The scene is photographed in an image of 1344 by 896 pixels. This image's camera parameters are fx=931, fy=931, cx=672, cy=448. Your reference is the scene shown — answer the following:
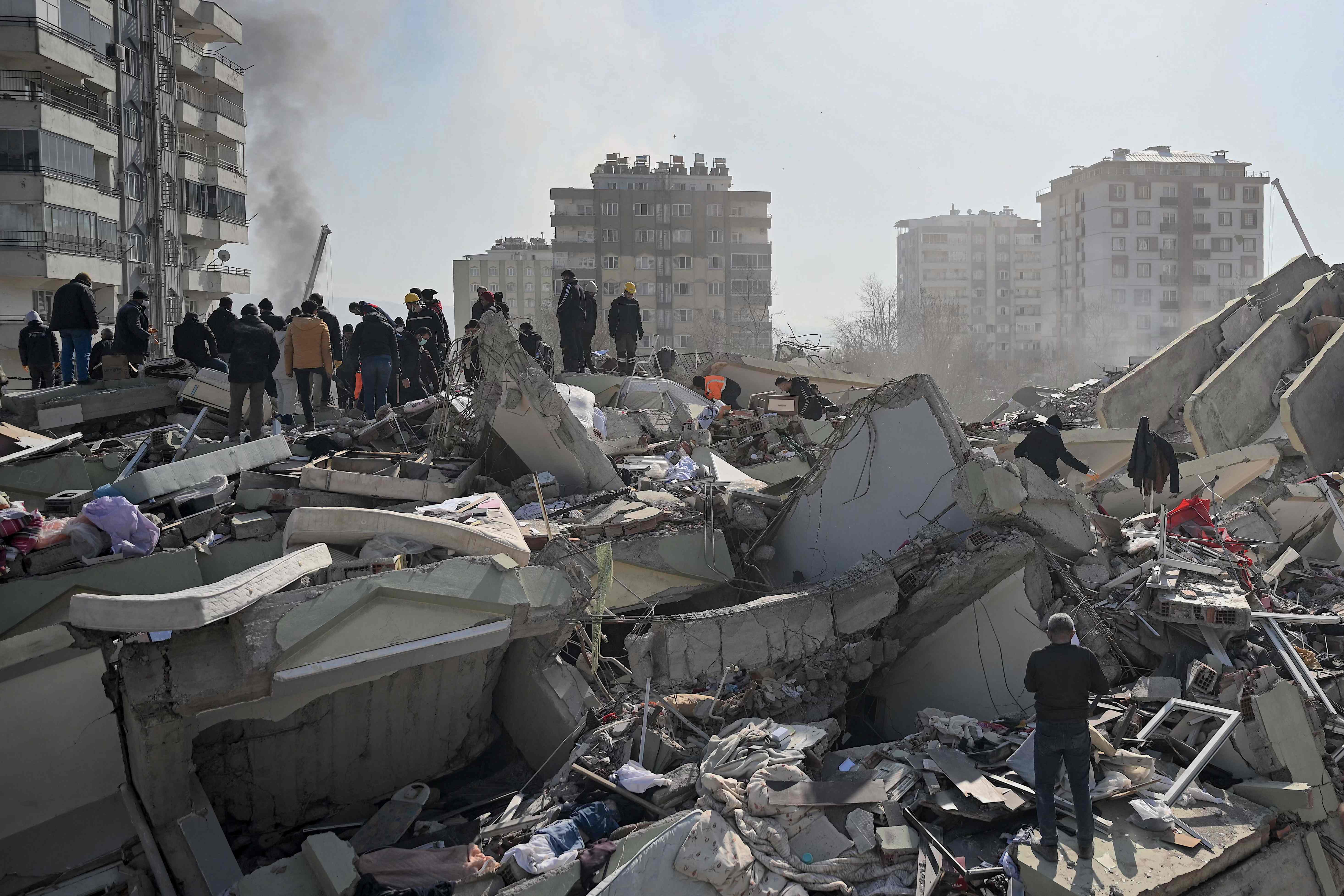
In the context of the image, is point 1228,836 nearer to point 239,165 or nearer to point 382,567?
point 382,567

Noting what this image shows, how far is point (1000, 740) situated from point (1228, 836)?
127 cm

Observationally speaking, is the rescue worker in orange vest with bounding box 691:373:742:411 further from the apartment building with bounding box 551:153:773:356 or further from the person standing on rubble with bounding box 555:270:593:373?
the apartment building with bounding box 551:153:773:356

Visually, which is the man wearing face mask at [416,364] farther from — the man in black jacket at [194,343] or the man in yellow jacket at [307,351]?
the man in black jacket at [194,343]

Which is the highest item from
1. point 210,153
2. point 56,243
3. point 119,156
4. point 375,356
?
point 210,153

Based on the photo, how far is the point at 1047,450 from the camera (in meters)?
9.38

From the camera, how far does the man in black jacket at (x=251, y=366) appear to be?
392 inches

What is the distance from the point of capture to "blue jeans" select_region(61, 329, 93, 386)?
1250 cm

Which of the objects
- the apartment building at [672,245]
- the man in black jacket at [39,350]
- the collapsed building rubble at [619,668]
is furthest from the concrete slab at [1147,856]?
the apartment building at [672,245]

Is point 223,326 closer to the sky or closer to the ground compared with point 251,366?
closer to the sky

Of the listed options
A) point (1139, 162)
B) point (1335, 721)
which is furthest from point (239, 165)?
point (1139, 162)

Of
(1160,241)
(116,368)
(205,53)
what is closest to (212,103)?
(205,53)

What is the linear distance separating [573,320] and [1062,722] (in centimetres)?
1016

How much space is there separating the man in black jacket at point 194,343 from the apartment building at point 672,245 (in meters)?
45.4

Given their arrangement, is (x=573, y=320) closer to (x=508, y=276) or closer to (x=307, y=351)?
(x=307, y=351)
